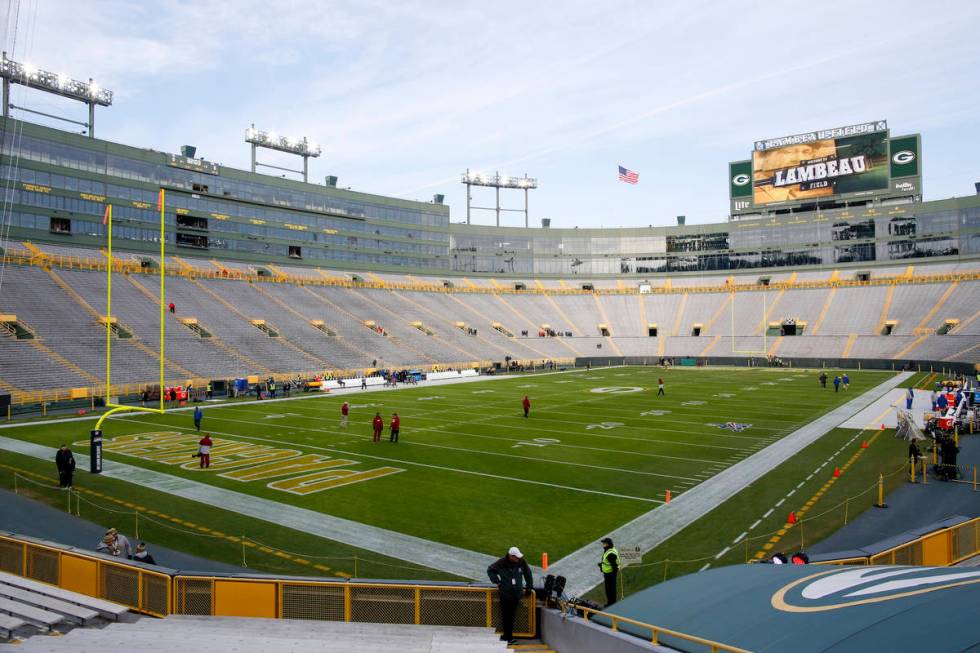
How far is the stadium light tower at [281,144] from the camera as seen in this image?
7231cm

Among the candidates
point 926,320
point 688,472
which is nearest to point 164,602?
point 688,472

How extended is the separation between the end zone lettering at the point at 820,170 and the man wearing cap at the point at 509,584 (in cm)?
8232

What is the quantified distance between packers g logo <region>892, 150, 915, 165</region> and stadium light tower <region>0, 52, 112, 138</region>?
83.1 meters

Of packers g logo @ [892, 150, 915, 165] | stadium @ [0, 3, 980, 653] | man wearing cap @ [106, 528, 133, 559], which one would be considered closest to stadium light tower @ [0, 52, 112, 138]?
stadium @ [0, 3, 980, 653]

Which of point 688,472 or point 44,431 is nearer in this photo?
point 688,472

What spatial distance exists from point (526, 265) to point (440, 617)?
87.8 m

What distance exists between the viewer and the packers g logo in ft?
238

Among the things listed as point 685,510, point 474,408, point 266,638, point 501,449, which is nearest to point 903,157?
point 474,408

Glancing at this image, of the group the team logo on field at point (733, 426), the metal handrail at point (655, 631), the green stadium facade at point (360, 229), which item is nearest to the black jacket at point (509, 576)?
the metal handrail at point (655, 631)

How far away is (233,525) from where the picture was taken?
14.5 meters

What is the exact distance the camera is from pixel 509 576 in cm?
820

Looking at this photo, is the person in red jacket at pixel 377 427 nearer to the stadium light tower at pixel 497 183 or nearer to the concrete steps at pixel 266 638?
the concrete steps at pixel 266 638

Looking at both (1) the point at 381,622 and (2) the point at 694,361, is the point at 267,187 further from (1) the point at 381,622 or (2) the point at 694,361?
(1) the point at 381,622

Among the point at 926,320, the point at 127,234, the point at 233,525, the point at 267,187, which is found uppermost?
the point at 267,187
